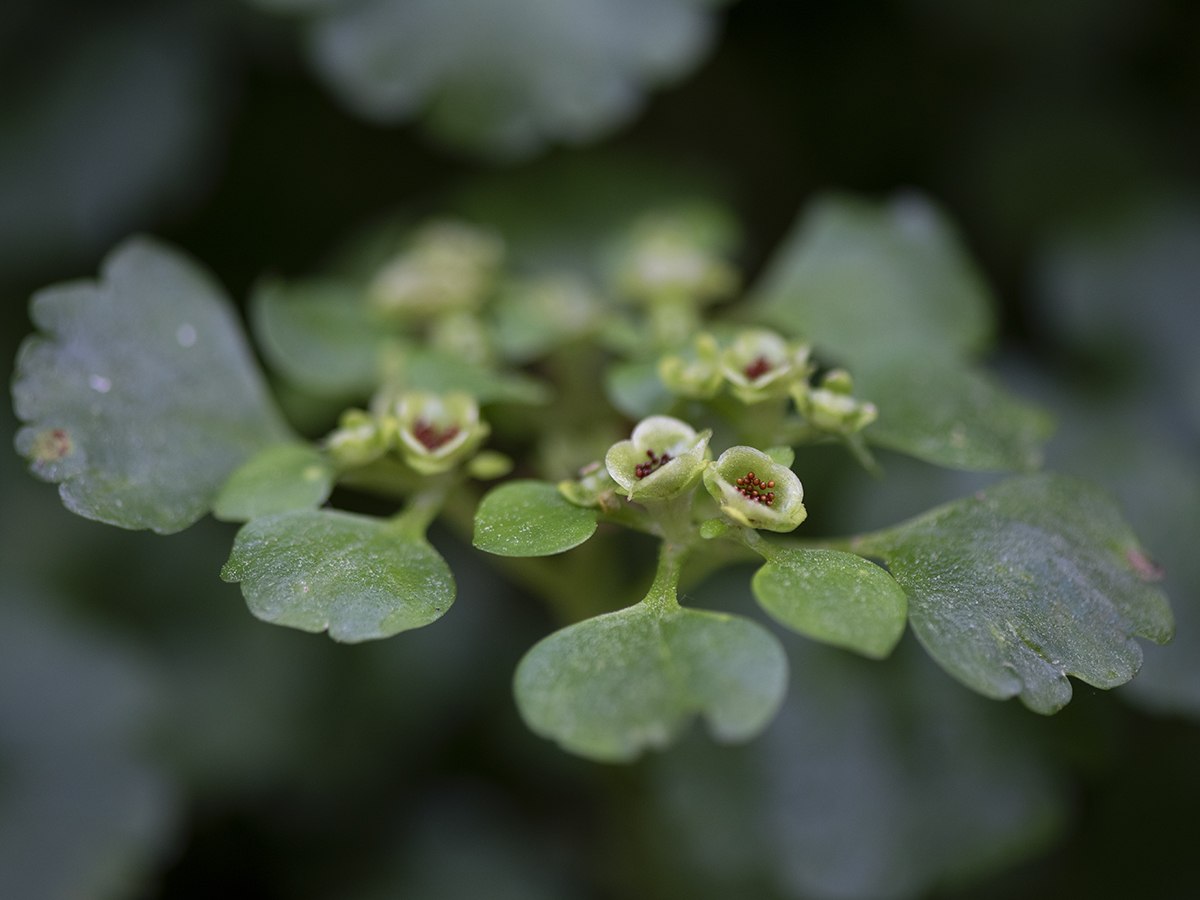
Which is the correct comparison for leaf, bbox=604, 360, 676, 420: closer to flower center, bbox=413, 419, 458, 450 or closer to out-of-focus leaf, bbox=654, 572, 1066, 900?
flower center, bbox=413, 419, 458, 450

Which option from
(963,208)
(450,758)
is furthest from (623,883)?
(963,208)

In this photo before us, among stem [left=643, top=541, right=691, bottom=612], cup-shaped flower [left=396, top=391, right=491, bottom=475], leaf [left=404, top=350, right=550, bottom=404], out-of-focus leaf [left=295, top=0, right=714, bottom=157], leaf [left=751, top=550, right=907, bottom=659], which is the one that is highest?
out-of-focus leaf [left=295, top=0, right=714, bottom=157]

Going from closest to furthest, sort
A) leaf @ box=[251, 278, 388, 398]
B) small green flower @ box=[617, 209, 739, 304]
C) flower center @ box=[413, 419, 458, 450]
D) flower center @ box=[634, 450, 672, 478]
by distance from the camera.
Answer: flower center @ box=[634, 450, 672, 478]
flower center @ box=[413, 419, 458, 450]
leaf @ box=[251, 278, 388, 398]
small green flower @ box=[617, 209, 739, 304]

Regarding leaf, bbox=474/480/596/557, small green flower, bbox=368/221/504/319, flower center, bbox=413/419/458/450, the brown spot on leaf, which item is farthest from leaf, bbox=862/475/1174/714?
small green flower, bbox=368/221/504/319

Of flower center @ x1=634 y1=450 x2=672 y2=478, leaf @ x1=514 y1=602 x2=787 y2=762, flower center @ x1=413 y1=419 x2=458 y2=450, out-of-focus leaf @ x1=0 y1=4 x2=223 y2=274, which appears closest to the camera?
leaf @ x1=514 y1=602 x2=787 y2=762

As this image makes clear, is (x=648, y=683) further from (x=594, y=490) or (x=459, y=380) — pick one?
(x=459, y=380)

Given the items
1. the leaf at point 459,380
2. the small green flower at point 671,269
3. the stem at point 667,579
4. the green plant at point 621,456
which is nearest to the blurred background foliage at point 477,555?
the small green flower at point 671,269
